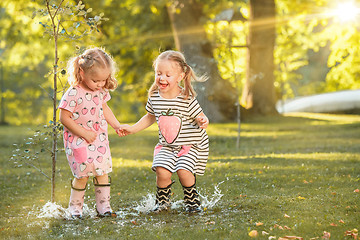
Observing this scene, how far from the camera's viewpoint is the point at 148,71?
21.9 m

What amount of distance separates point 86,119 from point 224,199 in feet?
6.83

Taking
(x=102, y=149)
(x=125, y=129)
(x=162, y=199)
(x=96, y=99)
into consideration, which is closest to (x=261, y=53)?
(x=125, y=129)

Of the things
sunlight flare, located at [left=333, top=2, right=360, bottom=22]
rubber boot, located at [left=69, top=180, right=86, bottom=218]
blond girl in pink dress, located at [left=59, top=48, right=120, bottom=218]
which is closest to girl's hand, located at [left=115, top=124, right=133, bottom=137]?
blond girl in pink dress, located at [left=59, top=48, right=120, bottom=218]

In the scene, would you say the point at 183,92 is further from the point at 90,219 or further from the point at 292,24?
the point at 292,24

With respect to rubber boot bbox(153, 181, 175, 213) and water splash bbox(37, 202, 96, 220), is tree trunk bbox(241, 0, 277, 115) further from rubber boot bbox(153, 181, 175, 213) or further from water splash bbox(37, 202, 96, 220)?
water splash bbox(37, 202, 96, 220)

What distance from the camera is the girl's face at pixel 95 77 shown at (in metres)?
5.11

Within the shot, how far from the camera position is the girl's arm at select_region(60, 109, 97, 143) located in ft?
16.5

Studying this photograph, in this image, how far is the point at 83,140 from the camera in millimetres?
5117

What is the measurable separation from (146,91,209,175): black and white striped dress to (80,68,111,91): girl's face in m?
0.60

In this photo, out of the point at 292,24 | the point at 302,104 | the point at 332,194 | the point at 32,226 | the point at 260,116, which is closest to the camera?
the point at 32,226

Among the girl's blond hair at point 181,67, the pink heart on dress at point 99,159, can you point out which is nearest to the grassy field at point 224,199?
the pink heart on dress at point 99,159

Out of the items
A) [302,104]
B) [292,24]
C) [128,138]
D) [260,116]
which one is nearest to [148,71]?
[260,116]

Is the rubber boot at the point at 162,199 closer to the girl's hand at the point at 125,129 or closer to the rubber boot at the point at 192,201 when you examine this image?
the rubber boot at the point at 192,201

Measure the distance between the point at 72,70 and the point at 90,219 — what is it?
4.98ft
